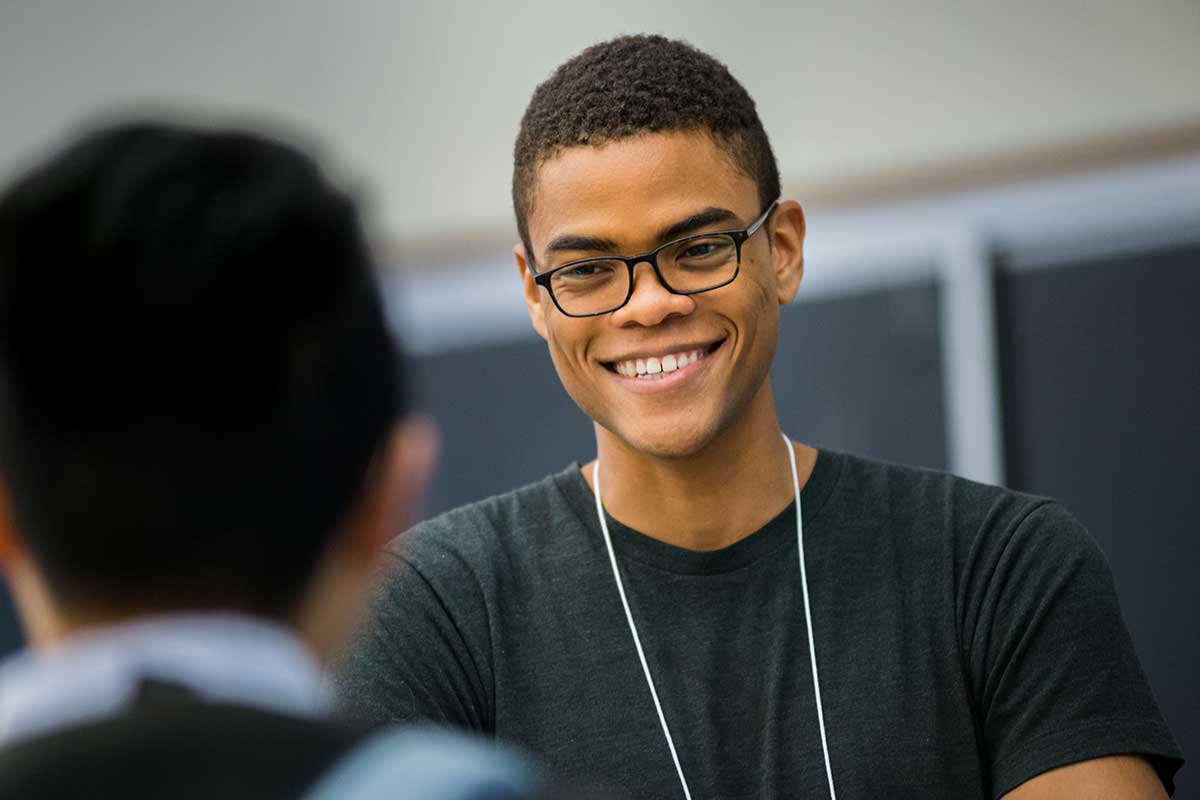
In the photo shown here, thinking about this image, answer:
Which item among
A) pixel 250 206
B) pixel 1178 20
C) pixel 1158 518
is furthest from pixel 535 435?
pixel 250 206

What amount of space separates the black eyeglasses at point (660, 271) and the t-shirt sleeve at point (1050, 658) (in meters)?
0.42

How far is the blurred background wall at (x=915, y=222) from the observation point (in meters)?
2.63

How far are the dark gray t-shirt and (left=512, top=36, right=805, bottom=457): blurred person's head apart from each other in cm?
17

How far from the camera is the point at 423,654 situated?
1.60 metres

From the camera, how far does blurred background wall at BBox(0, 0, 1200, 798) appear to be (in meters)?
2.63

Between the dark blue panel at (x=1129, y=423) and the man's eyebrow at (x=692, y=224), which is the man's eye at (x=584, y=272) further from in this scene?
the dark blue panel at (x=1129, y=423)

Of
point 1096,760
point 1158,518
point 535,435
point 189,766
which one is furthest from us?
point 535,435

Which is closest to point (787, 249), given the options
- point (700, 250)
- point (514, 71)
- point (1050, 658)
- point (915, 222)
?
point (700, 250)

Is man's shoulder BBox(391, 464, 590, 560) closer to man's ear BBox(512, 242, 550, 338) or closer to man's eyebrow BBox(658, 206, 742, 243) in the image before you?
man's ear BBox(512, 242, 550, 338)

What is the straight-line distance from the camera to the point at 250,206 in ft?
2.17

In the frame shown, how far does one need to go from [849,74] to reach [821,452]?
4.32 ft

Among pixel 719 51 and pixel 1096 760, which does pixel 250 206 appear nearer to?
pixel 1096 760

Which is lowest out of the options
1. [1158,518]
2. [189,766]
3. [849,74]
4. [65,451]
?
[1158,518]

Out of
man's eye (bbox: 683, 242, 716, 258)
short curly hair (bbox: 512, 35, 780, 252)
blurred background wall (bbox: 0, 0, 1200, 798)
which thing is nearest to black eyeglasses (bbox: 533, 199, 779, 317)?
man's eye (bbox: 683, 242, 716, 258)
